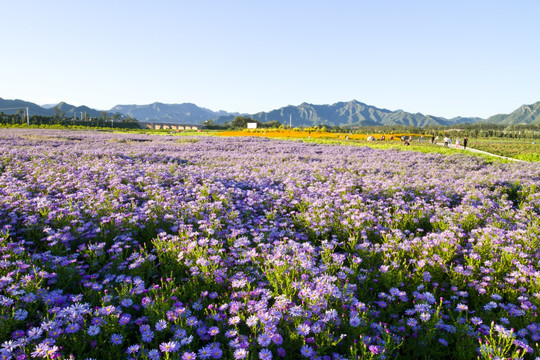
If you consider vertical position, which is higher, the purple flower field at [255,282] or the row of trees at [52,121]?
the row of trees at [52,121]

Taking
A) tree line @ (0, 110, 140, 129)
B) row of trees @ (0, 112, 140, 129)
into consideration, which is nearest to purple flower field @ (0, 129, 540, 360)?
tree line @ (0, 110, 140, 129)

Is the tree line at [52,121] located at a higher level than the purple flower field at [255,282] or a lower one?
higher

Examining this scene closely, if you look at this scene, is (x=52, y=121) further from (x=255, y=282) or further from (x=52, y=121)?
(x=255, y=282)

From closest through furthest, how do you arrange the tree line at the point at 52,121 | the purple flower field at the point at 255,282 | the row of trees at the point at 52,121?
the purple flower field at the point at 255,282, the tree line at the point at 52,121, the row of trees at the point at 52,121

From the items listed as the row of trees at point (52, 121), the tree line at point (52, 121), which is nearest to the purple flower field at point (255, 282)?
the tree line at point (52, 121)

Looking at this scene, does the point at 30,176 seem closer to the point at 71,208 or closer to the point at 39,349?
the point at 71,208

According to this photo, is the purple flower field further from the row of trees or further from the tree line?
the row of trees

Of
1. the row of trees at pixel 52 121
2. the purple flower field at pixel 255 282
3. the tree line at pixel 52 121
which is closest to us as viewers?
the purple flower field at pixel 255 282

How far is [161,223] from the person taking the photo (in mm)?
5562

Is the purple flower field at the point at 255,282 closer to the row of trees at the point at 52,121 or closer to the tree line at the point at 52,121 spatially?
the tree line at the point at 52,121

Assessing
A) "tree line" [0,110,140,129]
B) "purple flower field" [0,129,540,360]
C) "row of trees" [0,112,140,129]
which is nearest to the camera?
"purple flower field" [0,129,540,360]

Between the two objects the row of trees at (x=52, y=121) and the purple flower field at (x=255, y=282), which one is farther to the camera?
the row of trees at (x=52, y=121)

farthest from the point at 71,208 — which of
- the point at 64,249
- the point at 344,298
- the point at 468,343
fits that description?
the point at 468,343

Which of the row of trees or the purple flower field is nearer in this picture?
the purple flower field
